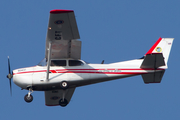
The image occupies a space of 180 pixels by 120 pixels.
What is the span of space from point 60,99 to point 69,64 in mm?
2195

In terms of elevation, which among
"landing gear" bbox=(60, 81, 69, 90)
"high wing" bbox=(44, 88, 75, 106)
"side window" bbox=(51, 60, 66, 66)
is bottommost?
"high wing" bbox=(44, 88, 75, 106)

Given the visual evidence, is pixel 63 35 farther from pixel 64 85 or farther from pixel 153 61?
pixel 153 61

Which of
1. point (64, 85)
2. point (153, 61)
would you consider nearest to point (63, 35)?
point (64, 85)

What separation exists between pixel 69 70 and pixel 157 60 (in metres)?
4.64

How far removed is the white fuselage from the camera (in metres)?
20.4

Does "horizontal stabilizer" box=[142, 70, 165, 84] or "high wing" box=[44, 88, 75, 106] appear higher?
"horizontal stabilizer" box=[142, 70, 165, 84]

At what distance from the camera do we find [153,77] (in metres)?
21.7

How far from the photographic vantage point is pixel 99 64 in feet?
69.9

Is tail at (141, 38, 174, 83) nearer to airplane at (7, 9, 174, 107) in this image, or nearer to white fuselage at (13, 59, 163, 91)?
airplane at (7, 9, 174, 107)

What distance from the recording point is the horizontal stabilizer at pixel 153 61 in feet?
66.5

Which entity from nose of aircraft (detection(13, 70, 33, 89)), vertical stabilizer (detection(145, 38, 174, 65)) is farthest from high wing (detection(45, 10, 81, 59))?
vertical stabilizer (detection(145, 38, 174, 65))

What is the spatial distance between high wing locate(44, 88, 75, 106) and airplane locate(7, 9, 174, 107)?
1.14 metres

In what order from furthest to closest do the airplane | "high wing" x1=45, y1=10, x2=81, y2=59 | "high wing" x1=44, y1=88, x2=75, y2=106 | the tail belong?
"high wing" x1=44, y1=88, x2=75, y2=106 < the tail < the airplane < "high wing" x1=45, y1=10, x2=81, y2=59

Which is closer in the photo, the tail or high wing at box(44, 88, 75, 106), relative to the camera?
the tail
